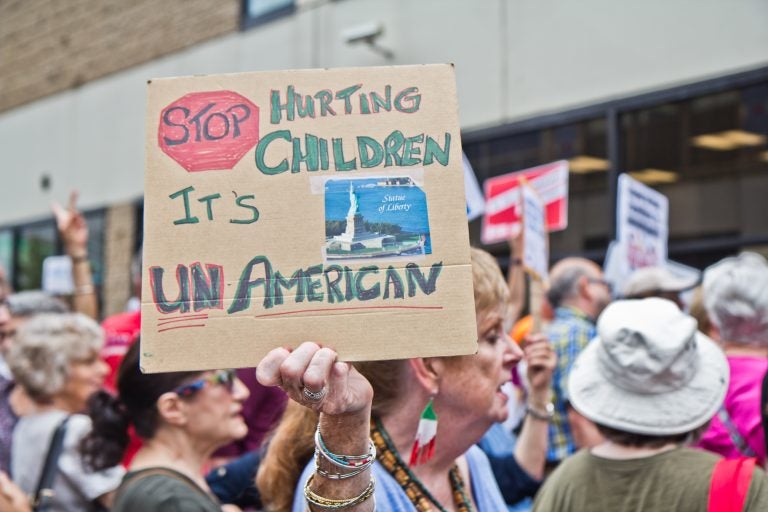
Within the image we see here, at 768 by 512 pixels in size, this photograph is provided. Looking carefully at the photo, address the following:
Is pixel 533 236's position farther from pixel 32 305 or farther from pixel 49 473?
pixel 32 305

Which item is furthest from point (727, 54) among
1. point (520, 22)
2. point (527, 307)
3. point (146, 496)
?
point (146, 496)

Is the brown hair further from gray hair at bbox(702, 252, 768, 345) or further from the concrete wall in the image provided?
the concrete wall

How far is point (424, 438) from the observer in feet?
7.41

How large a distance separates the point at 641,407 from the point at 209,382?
4.87ft

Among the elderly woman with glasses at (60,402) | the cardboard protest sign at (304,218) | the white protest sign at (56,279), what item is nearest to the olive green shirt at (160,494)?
the elderly woman with glasses at (60,402)

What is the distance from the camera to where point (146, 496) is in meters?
2.67

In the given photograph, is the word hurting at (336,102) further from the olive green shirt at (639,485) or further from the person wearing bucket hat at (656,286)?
the person wearing bucket hat at (656,286)

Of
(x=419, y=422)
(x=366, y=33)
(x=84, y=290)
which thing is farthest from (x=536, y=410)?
(x=366, y=33)

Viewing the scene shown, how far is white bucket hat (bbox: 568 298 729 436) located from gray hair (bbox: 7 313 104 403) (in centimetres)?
232

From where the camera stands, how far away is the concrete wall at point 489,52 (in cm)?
707

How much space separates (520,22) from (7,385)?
561 centimetres

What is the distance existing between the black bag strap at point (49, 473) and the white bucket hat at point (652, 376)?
2.09 meters

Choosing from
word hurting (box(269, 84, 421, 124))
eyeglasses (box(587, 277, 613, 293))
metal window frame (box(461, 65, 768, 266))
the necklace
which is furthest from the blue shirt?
word hurting (box(269, 84, 421, 124))

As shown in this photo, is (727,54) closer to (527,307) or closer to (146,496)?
(527,307)
